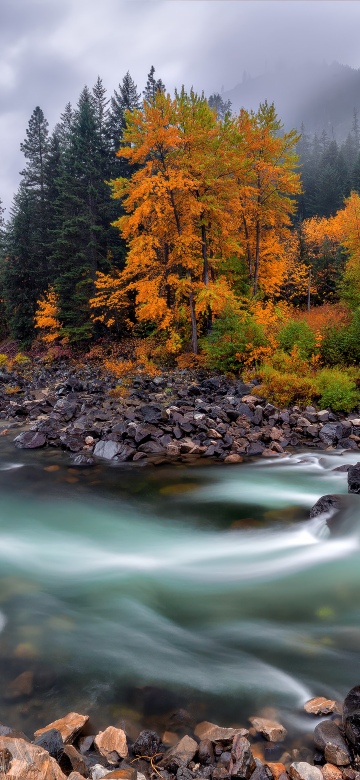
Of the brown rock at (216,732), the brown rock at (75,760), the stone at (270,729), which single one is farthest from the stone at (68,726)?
the stone at (270,729)

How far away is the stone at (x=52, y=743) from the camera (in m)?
3.14

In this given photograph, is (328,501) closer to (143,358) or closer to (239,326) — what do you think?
(239,326)

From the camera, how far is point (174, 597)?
591 cm

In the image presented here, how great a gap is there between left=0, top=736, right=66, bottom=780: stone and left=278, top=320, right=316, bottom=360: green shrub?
1593cm

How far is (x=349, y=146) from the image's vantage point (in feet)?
341

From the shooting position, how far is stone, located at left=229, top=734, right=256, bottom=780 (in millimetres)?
3117

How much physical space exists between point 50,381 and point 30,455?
1220 centimetres

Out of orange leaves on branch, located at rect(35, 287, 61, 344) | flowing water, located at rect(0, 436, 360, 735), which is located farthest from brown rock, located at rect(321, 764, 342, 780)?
orange leaves on branch, located at rect(35, 287, 61, 344)

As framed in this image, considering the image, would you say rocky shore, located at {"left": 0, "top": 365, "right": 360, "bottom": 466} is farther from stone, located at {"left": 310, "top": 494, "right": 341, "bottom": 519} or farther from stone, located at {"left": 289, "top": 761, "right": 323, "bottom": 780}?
stone, located at {"left": 289, "top": 761, "right": 323, "bottom": 780}

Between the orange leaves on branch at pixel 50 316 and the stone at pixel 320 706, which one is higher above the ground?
the orange leaves on branch at pixel 50 316

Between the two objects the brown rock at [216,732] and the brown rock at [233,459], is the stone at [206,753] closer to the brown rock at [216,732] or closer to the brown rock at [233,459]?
the brown rock at [216,732]

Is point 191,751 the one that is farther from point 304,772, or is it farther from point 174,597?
point 174,597

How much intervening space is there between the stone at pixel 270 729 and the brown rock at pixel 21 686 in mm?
1965

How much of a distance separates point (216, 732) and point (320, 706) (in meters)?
0.95
